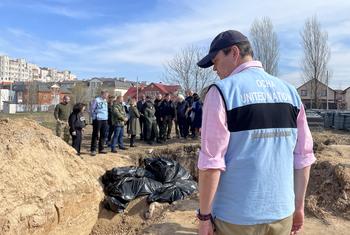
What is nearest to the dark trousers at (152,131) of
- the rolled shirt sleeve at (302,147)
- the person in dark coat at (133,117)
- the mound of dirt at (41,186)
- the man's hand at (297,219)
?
the person in dark coat at (133,117)

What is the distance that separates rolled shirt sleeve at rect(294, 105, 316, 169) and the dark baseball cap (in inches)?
21.5

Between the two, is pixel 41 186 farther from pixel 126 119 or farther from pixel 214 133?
pixel 126 119

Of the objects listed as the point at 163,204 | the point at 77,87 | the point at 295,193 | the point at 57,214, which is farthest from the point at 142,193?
the point at 77,87

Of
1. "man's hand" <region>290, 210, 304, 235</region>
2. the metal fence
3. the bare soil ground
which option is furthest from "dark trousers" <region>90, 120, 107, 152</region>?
the metal fence

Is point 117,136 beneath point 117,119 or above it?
beneath

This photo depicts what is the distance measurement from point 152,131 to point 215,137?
11.4 m

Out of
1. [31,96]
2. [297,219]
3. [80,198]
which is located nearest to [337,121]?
[80,198]

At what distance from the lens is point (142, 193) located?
8023 mm

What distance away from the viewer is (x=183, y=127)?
14031 mm

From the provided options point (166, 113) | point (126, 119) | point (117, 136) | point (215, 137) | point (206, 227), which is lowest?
point (117, 136)

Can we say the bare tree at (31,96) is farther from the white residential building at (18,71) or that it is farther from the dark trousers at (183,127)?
the white residential building at (18,71)

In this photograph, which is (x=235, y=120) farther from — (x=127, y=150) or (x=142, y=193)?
(x=127, y=150)

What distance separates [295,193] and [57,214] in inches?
169

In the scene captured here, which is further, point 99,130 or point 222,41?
point 99,130
